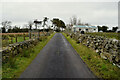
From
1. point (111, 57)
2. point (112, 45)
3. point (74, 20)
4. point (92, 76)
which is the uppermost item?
point (74, 20)

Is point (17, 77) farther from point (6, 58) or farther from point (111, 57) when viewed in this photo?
point (111, 57)

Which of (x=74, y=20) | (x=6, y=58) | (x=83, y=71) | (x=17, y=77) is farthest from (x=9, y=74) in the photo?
(x=74, y=20)

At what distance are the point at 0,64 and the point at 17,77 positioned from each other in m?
2.55

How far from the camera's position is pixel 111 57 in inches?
325

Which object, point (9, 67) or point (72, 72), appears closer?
point (72, 72)

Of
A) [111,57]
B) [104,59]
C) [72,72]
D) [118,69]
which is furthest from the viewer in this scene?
[104,59]

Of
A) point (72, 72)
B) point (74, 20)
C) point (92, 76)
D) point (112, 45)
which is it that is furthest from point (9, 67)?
point (74, 20)

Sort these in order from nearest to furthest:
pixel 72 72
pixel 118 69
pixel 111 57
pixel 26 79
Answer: pixel 26 79 < pixel 72 72 < pixel 118 69 < pixel 111 57

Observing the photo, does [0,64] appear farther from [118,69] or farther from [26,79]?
[118,69]

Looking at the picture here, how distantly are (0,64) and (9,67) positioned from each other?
84cm

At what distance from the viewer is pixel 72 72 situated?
643cm

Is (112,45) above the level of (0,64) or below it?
above

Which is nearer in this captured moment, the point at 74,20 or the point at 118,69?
the point at 118,69

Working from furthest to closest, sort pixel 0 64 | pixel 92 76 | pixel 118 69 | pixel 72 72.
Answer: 1. pixel 0 64
2. pixel 118 69
3. pixel 72 72
4. pixel 92 76
